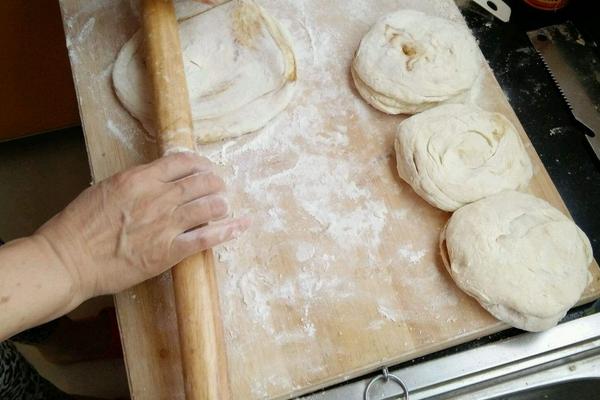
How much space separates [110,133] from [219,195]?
409mm

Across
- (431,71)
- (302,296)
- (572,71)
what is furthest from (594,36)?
(302,296)

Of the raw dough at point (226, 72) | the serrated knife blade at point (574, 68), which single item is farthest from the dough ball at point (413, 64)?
the serrated knife blade at point (574, 68)

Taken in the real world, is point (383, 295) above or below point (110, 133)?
below

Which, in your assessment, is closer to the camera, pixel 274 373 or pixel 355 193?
pixel 274 373

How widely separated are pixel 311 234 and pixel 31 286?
0.54 m

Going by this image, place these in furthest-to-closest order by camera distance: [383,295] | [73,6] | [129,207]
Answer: [73,6]
[383,295]
[129,207]

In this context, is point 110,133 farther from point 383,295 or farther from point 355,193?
point 383,295

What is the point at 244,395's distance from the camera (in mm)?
1064

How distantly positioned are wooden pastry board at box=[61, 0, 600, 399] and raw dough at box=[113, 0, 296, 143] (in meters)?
0.04

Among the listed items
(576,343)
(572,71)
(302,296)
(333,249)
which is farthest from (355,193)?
(572,71)

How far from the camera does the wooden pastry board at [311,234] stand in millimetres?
1091

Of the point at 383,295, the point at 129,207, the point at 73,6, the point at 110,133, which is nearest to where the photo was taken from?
the point at 129,207

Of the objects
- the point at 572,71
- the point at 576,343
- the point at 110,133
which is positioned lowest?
the point at 576,343

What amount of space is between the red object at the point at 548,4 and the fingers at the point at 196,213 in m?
1.07
